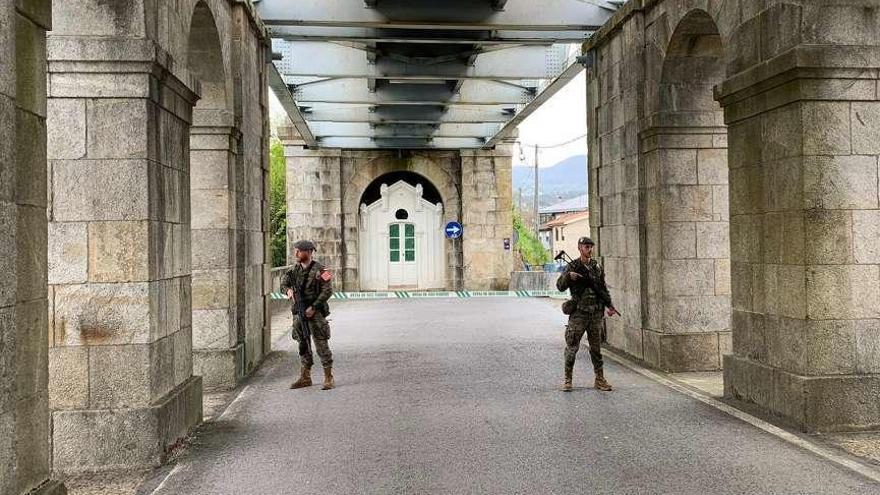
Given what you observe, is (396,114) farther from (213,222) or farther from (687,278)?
(687,278)

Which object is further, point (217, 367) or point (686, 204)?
point (686, 204)

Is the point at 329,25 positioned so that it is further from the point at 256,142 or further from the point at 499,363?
the point at 499,363

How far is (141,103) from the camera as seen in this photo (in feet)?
18.0

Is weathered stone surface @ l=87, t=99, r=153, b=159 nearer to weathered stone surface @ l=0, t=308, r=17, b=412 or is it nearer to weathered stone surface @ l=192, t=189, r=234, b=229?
weathered stone surface @ l=0, t=308, r=17, b=412

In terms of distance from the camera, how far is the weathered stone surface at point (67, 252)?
539 cm

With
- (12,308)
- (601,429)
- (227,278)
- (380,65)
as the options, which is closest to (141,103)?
(12,308)

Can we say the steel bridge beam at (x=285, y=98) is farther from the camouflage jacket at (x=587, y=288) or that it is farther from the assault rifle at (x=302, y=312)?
the camouflage jacket at (x=587, y=288)

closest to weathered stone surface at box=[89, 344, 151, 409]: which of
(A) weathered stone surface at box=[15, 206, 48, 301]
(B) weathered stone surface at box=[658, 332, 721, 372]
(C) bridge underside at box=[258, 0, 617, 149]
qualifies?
(A) weathered stone surface at box=[15, 206, 48, 301]

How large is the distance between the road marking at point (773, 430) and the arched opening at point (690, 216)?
68 centimetres

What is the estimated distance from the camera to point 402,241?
998 inches

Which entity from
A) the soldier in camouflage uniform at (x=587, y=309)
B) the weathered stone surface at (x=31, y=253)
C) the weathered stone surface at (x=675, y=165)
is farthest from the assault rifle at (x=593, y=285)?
the weathered stone surface at (x=31, y=253)

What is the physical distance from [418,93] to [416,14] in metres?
5.63

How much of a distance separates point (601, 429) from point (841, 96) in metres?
3.48

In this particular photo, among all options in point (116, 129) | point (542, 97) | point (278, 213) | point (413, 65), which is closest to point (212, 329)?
point (116, 129)
